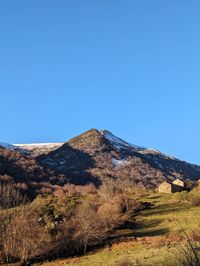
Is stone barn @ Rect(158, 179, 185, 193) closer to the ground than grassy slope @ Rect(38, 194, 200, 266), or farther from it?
farther from it

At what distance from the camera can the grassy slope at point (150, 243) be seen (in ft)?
113

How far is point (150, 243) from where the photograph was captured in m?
44.5

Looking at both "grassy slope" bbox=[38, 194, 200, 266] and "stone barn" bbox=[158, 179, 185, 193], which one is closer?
"grassy slope" bbox=[38, 194, 200, 266]

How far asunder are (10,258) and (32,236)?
3.61 m

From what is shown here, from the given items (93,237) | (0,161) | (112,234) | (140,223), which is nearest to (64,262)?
(93,237)

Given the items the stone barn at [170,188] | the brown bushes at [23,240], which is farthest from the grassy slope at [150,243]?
the stone barn at [170,188]

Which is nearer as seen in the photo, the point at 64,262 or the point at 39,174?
the point at 64,262

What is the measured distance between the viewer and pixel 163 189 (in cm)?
10231

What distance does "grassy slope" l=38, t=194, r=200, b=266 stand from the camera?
113 ft

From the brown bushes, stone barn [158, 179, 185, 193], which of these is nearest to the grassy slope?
the brown bushes

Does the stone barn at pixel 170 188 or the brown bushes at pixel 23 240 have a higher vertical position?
the stone barn at pixel 170 188

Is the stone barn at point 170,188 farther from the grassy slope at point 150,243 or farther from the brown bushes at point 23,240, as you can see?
the brown bushes at point 23,240

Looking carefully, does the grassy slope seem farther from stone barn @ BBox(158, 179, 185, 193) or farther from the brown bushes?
stone barn @ BBox(158, 179, 185, 193)

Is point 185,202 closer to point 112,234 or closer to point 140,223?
point 140,223
